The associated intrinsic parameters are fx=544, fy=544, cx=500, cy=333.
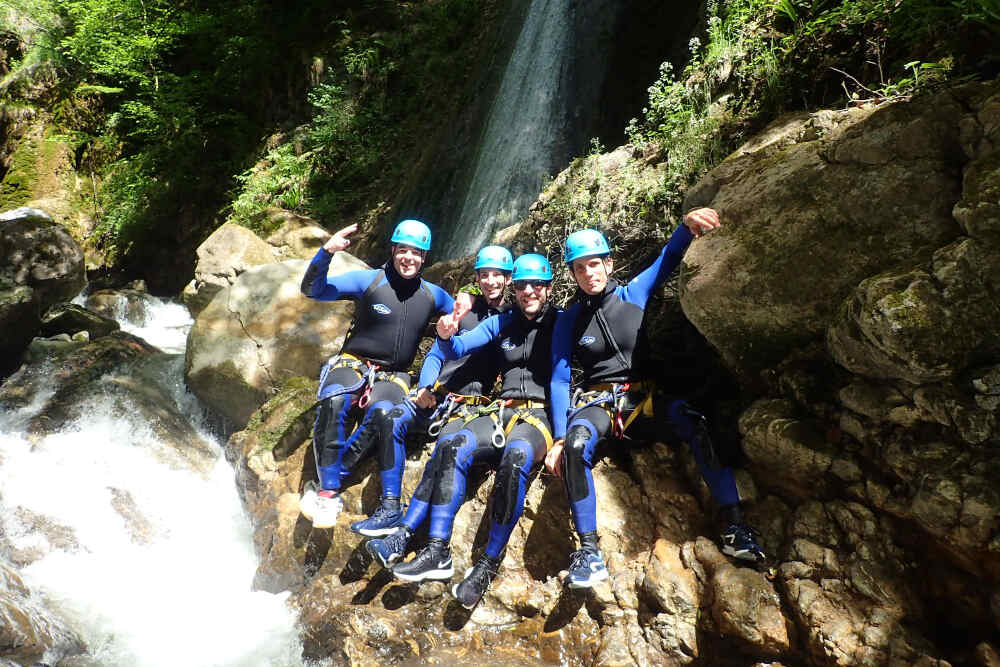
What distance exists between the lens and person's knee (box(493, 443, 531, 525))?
143 inches

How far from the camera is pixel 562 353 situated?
13.5ft

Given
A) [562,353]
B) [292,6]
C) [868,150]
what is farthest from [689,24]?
[292,6]

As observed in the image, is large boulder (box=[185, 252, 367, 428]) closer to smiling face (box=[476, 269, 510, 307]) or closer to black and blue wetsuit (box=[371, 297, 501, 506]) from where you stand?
black and blue wetsuit (box=[371, 297, 501, 506])

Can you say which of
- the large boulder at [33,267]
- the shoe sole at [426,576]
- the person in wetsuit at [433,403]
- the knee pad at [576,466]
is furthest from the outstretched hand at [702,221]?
the large boulder at [33,267]

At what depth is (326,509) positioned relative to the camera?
4.25 metres

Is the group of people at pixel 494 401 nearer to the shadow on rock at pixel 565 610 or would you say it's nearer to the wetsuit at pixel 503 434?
the wetsuit at pixel 503 434

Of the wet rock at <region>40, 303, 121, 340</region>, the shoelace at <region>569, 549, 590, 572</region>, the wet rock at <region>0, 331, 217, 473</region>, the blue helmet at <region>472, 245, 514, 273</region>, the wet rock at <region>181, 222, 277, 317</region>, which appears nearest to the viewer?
the shoelace at <region>569, 549, 590, 572</region>

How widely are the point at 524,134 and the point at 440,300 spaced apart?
456cm

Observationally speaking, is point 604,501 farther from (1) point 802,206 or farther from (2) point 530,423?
(1) point 802,206

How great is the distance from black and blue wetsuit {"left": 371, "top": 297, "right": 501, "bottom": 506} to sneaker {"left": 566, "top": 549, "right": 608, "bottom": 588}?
113 cm

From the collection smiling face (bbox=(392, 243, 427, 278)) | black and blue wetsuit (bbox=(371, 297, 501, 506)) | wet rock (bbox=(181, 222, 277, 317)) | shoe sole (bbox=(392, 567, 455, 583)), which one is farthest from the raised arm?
wet rock (bbox=(181, 222, 277, 317))

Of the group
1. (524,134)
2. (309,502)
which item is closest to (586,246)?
(309,502)

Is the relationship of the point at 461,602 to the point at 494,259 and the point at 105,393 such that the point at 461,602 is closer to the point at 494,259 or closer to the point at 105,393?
the point at 494,259

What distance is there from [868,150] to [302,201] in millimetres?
11557
